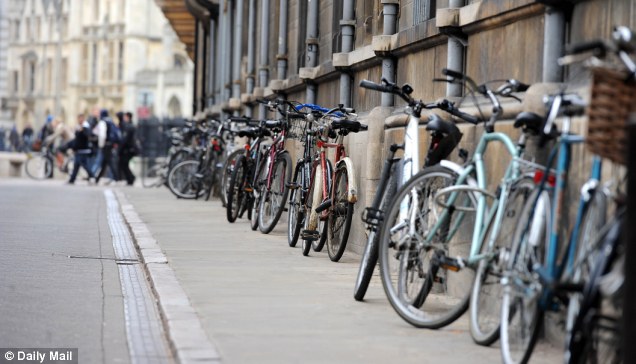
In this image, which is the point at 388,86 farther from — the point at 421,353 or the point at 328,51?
the point at 328,51

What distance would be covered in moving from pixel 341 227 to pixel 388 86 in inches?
115

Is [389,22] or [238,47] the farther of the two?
[238,47]

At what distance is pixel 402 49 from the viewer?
11914 millimetres

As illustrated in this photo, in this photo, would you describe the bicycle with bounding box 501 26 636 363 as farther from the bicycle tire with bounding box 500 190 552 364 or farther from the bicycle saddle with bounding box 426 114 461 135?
the bicycle saddle with bounding box 426 114 461 135

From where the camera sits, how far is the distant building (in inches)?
3756

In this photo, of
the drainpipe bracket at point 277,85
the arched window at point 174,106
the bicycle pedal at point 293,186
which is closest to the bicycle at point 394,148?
the bicycle pedal at point 293,186

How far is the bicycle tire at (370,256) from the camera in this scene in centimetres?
855

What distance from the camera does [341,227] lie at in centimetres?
1146

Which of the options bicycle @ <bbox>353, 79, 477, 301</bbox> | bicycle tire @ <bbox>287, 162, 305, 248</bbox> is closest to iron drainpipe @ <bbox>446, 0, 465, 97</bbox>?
bicycle @ <bbox>353, 79, 477, 301</bbox>

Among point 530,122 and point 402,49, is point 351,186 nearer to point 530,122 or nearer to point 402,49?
point 402,49

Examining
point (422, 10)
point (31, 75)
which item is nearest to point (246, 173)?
point (422, 10)

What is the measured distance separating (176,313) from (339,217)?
12.6ft

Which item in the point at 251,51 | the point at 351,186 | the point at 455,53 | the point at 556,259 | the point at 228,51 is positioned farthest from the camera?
the point at 228,51

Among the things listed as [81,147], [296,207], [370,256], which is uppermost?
[81,147]
